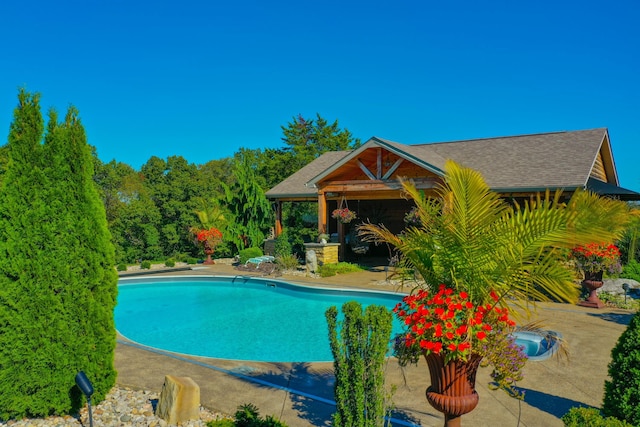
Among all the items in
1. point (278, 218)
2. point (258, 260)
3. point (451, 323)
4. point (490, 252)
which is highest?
point (278, 218)

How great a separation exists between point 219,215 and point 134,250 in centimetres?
459

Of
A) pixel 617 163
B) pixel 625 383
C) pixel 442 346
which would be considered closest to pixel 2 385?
A: pixel 442 346

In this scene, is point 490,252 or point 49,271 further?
point 49,271

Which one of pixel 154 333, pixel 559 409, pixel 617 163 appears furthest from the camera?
pixel 617 163

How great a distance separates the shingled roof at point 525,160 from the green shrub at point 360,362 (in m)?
11.9

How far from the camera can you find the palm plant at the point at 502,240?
3.55 metres

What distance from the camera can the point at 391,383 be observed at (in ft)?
19.7

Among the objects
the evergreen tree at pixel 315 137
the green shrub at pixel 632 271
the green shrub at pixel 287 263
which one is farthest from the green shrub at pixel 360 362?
the evergreen tree at pixel 315 137

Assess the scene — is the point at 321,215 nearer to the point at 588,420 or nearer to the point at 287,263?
the point at 287,263

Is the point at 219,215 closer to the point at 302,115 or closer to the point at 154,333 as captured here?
the point at 154,333

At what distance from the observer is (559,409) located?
5.10 meters

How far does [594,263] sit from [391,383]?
6896 mm

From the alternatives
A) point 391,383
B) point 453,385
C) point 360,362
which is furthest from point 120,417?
point 453,385

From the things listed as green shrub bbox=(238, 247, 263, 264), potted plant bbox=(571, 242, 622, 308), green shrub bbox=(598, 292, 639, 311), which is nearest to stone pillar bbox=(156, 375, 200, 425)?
potted plant bbox=(571, 242, 622, 308)
